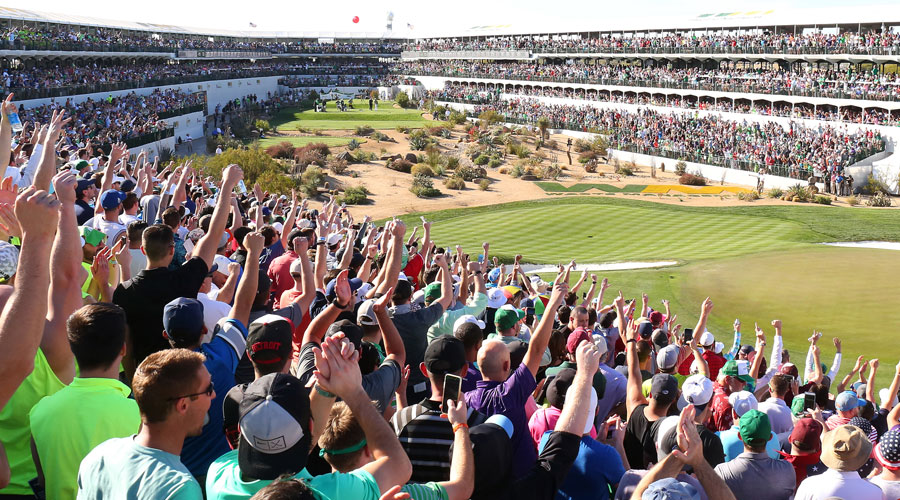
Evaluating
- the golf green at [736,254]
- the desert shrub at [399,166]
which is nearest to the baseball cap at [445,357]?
the golf green at [736,254]

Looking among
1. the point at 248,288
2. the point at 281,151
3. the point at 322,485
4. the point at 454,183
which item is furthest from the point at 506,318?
the point at 281,151

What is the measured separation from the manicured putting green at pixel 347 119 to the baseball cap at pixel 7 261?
65.3 meters

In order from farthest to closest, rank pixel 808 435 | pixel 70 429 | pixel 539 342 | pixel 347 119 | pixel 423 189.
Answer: pixel 347 119 → pixel 423 189 → pixel 808 435 → pixel 539 342 → pixel 70 429

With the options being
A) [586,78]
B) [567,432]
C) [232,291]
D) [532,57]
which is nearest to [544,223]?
[232,291]

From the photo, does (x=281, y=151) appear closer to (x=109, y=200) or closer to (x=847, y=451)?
(x=109, y=200)

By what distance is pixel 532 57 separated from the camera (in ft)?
281

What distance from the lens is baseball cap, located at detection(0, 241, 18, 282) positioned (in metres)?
5.51

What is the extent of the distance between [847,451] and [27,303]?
4635 mm

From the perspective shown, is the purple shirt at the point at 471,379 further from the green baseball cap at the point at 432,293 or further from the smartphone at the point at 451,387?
the green baseball cap at the point at 432,293

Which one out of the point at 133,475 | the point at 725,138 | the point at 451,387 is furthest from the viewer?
→ the point at 725,138

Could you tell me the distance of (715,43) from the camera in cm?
6400

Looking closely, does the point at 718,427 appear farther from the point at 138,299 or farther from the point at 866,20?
the point at 866,20

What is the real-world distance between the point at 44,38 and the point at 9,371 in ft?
185

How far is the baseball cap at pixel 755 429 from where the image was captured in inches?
211
